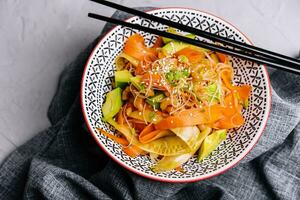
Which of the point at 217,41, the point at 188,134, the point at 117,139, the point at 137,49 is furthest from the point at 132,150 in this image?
the point at 217,41

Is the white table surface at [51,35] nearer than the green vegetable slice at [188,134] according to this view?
No

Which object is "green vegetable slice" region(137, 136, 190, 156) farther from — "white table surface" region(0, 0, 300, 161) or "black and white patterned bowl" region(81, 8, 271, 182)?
"white table surface" region(0, 0, 300, 161)

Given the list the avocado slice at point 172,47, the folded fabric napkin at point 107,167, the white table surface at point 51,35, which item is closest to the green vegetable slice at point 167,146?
the folded fabric napkin at point 107,167

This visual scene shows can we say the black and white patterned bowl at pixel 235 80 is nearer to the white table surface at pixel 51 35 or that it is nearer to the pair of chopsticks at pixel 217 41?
the pair of chopsticks at pixel 217 41

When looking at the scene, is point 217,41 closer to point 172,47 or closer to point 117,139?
point 172,47

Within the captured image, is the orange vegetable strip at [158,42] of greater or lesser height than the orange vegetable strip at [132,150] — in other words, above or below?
above

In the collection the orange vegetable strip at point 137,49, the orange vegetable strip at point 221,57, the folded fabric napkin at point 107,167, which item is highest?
the orange vegetable strip at point 221,57
